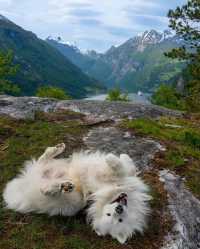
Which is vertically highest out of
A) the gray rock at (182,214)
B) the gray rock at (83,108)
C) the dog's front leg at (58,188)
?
the dog's front leg at (58,188)

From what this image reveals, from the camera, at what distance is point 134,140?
10.6 metres

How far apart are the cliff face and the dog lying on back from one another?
30cm

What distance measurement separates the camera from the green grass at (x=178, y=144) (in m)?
8.88

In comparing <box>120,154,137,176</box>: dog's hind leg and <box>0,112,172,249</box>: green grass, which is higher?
<box>120,154,137,176</box>: dog's hind leg

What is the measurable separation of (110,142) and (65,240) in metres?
4.45

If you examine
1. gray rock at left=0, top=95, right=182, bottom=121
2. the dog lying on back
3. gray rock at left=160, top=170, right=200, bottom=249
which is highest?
the dog lying on back

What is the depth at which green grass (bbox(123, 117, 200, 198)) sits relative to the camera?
8881 mm

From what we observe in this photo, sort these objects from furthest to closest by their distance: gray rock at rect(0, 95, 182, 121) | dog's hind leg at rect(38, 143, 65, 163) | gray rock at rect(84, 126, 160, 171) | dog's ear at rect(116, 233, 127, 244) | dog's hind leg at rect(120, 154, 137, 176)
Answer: gray rock at rect(0, 95, 182, 121), gray rock at rect(84, 126, 160, 171), dog's hind leg at rect(38, 143, 65, 163), dog's hind leg at rect(120, 154, 137, 176), dog's ear at rect(116, 233, 127, 244)

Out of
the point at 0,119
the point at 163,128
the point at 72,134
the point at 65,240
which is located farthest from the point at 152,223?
the point at 0,119

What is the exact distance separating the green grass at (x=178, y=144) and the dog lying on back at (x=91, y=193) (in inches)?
84.1

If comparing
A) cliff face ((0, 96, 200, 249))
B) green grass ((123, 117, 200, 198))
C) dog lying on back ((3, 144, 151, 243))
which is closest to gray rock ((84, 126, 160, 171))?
cliff face ((0, 96, 200, 249))

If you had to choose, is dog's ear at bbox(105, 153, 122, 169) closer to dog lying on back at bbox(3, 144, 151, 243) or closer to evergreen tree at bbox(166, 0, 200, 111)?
dog lying on back at bbox(3, 144, 151, 243)

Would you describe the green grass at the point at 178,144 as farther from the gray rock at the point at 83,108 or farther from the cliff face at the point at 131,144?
the gray rock at the point at 83,108

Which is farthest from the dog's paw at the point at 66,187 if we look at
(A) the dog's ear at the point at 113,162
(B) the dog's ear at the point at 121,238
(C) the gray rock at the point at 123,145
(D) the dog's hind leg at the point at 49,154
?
(C) the gray rock at the point at 123,145
